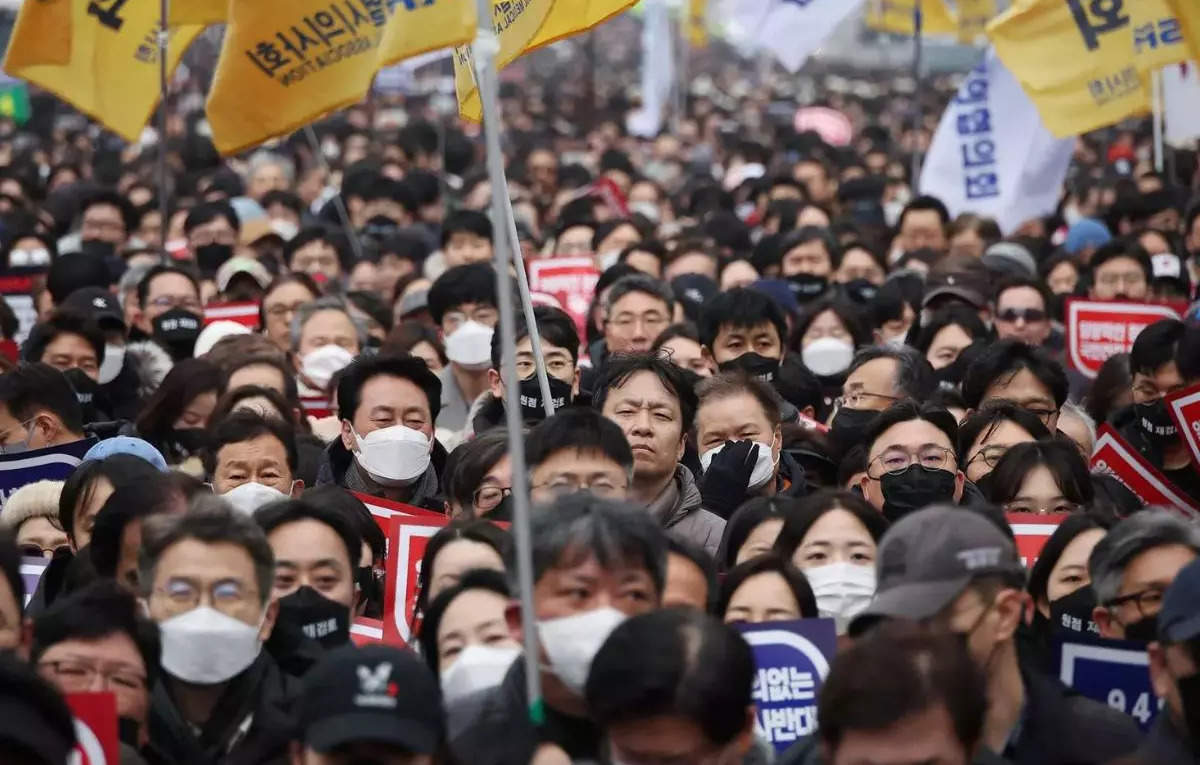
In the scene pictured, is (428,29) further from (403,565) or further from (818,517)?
(818,517)

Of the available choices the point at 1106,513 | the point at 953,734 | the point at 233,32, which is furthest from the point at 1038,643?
the point at 233,32

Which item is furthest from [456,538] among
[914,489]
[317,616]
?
[914,489]

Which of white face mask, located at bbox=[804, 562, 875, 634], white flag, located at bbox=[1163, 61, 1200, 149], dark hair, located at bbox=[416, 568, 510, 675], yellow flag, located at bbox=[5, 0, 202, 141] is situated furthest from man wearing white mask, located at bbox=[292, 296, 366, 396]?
white flag, located at bbox=[1163, 61, 1200, 149]

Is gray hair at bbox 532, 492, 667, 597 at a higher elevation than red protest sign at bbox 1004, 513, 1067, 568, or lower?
higher

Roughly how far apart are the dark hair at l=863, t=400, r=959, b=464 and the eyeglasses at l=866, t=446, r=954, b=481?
0.30ft

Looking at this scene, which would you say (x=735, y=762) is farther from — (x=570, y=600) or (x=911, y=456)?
(x=911, y=456)

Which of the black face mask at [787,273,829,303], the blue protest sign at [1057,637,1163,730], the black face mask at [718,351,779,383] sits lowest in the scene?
the blue protest sign at [1057,637,1163,730]

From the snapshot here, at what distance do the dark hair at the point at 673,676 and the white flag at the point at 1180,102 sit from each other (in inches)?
496

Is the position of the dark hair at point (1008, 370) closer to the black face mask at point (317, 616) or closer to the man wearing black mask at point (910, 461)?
the man wearing black mask at point (910, 461)

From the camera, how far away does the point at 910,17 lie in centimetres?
2658

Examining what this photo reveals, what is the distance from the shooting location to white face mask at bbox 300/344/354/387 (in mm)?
11016

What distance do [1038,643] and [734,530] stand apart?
1194 millimetres

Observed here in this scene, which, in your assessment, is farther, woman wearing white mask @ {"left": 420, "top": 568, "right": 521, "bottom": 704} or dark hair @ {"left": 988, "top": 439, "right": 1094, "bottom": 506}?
dark hair @ {"left": 988, "top": 439, "right": 1094, "bottom": 506}

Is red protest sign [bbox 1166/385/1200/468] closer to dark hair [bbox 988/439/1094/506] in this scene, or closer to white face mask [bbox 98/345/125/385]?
dark hair [bbox 988/439/1094/506]
